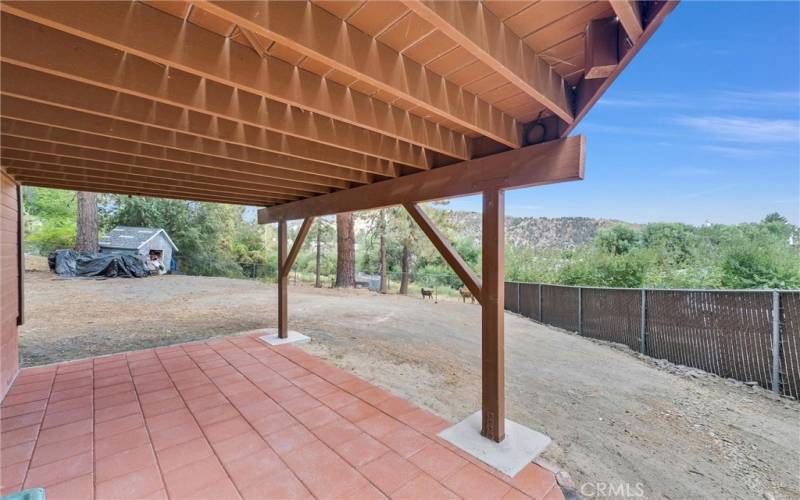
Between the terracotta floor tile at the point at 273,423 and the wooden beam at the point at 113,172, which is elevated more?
the wooden beam at the point at 113,172

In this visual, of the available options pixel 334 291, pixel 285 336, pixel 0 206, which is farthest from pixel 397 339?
pixel 334 291

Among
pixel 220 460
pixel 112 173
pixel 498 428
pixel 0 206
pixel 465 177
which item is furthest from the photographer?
pixel 112 173

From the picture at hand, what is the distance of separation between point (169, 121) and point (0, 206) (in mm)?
2242

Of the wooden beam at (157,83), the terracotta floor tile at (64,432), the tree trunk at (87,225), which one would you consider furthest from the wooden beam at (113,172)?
the tree trunk at (87,225)

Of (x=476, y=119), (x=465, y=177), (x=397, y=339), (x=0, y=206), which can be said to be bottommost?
(x=397, y=339)

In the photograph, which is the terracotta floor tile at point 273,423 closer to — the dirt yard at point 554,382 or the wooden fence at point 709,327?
the dirt yard at point 554,382

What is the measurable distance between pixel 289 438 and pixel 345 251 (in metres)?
10.2

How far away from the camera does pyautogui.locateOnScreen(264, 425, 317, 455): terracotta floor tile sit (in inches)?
88.3

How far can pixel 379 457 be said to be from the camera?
7.06 feet

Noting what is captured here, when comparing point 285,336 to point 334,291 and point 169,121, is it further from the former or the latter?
point 334,291

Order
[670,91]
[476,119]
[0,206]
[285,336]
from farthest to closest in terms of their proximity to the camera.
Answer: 1. [670,91]
2. [285,336]
3. [0,206]
4. [476,119]

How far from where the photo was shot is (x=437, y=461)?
2.12 m

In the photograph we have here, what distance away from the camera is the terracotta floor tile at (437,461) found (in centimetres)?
203

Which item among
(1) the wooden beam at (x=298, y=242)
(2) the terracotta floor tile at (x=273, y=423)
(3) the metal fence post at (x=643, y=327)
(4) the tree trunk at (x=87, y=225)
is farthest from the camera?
(4) the tree trunk at (x=87, y=225)
